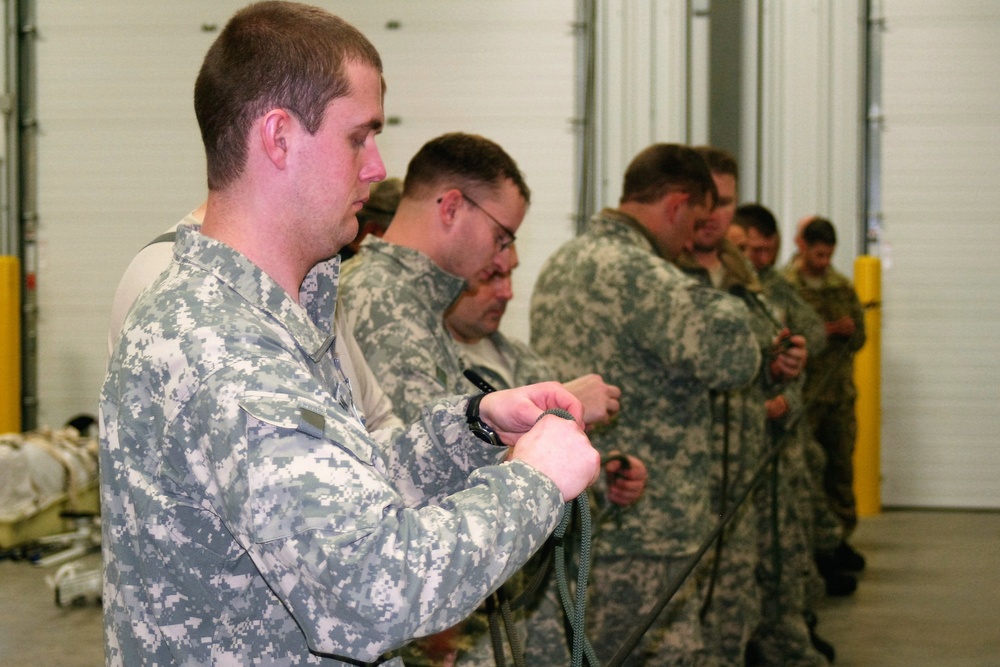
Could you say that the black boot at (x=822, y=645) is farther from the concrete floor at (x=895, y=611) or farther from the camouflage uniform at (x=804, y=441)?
the camouflage uniform at (x=804, y=441)

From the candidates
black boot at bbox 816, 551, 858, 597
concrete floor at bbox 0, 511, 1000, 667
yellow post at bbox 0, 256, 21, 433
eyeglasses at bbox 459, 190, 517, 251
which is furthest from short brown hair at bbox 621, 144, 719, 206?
→ yellow post at bbox 0, 256, 21, 433

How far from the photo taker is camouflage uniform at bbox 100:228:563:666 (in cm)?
107

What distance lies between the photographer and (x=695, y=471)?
3.54 m

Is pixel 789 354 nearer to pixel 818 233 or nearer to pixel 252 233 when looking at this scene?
pixel 818 233

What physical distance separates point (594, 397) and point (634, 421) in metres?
1.34

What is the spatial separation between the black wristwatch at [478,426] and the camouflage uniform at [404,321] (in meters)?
0.62

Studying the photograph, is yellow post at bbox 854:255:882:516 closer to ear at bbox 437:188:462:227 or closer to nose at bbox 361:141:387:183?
ear at bbox 437:188:462:227

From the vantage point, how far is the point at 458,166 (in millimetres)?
2584

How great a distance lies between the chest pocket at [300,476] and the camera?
1062 mm

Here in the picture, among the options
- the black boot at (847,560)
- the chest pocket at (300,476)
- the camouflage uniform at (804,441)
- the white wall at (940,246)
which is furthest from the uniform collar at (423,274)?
the white wall at (940,246)

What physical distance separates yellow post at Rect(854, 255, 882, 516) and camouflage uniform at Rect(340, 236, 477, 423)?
5911mm

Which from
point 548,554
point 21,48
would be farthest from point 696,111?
point 548,554

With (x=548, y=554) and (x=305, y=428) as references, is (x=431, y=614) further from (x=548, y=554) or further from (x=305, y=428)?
(x=548, y=554)

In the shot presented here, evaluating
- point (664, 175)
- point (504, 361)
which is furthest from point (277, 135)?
point (664, 175)
